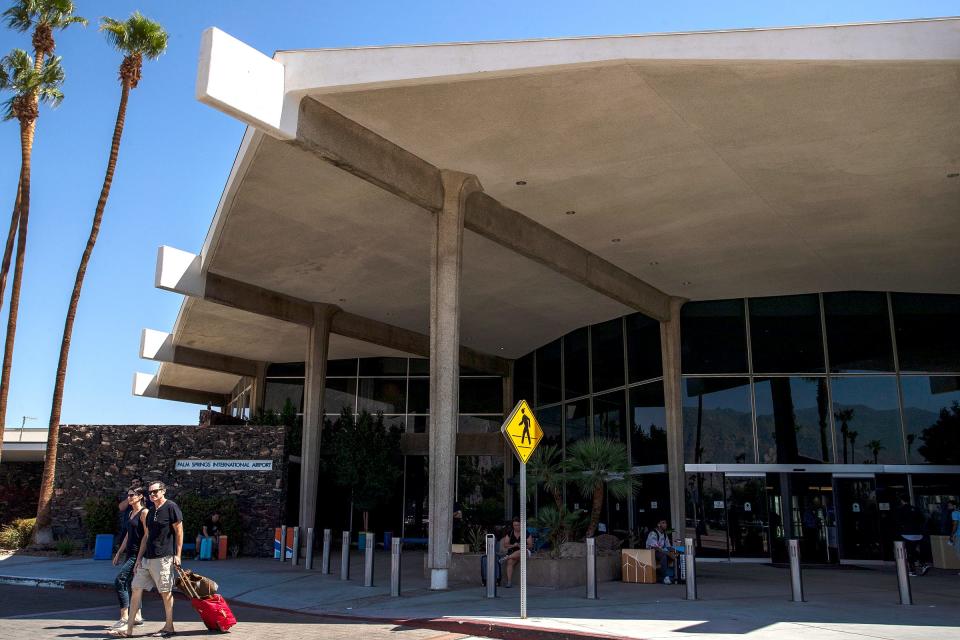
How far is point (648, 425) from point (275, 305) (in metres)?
12.7

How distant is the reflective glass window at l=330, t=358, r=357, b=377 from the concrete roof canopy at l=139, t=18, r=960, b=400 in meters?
10.5

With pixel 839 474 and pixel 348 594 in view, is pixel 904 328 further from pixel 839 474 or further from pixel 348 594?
pixel 348 594

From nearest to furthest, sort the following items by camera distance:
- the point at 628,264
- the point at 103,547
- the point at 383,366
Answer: the point at 103,547, the point at 628,264, the point at 383,366

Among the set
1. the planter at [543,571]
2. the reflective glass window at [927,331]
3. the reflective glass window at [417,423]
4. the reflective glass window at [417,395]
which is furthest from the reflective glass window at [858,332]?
the reflective glass window at [417,423]

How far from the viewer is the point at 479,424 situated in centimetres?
3422

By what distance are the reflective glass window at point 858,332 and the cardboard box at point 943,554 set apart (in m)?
4.84

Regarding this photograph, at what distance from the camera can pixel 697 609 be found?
1148 cm

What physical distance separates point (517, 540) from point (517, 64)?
846cm

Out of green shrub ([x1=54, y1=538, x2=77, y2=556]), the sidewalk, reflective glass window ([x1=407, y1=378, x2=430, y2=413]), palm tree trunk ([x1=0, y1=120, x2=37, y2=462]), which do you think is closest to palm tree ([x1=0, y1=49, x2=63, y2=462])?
palm tree trunk ([x1=0, y1=120, x2=37, y2=462])

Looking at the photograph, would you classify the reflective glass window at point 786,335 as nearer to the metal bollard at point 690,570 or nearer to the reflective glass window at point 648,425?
the reflective glass window at point 648,425

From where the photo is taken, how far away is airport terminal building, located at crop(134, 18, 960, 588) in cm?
A: 1291

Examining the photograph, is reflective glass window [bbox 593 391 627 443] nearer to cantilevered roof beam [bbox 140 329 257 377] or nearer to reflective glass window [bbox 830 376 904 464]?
reflective glass window [bbox 830 376 904 464]

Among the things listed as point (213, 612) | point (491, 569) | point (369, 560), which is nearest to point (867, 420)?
point (491, 569)

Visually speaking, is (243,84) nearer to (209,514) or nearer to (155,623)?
(155,623)
